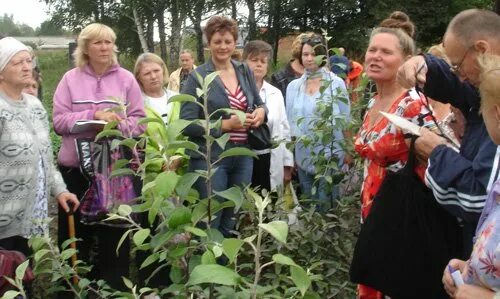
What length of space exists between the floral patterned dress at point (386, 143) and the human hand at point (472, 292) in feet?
3.74

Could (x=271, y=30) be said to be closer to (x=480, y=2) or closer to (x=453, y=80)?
(x=480, y=2)

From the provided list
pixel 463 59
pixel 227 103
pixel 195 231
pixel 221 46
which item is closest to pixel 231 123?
pixel 227 103

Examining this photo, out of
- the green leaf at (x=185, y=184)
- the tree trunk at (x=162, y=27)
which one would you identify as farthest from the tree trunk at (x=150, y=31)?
the green leaf at (x=185, y=184)

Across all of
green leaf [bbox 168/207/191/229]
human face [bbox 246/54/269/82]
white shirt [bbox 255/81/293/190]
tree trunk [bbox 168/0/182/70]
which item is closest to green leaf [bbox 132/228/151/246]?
green leaf [bbox 168/207/191/229]

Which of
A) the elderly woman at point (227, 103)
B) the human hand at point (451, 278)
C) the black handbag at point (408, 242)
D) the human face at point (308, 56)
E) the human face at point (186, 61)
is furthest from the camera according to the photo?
the human face at point (186, 61)

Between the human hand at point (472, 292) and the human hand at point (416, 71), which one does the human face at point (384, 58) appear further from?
the human hand at point (472, 292)

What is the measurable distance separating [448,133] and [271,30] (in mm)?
32290

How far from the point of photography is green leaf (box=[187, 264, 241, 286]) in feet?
5.26

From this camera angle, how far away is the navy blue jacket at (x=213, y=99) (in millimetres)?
3973

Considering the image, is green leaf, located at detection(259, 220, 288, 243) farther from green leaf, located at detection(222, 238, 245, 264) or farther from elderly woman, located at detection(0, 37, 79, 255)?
elderly woman, located at detection(0, 37, 79, 255)

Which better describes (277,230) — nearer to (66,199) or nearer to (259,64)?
(66,199)

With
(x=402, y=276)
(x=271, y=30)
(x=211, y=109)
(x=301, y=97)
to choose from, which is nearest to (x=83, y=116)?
(x=211, y=109)

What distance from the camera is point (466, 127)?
245 cm

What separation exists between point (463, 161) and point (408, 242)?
1.80 feet
